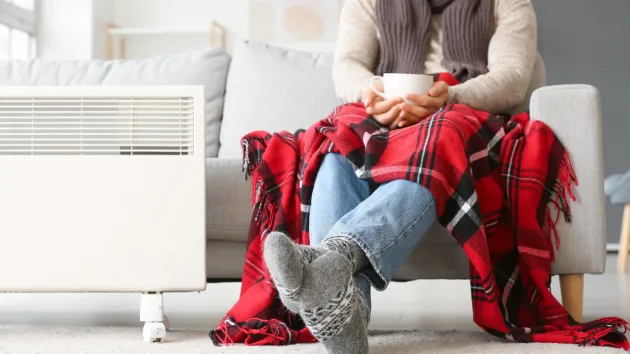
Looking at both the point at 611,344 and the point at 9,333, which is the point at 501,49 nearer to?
the point at 611,344

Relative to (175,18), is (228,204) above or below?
below

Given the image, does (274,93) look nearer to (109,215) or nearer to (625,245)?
(109,215)

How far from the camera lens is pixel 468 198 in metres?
1.40

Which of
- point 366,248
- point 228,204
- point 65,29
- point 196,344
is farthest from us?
point 65,29

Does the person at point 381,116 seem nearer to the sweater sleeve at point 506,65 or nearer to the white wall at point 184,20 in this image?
the sweater sleeve at point 506,65

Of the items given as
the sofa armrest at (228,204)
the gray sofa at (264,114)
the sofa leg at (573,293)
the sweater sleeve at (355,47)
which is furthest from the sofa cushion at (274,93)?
the sofa leg at (573,293)

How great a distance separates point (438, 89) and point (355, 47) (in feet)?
1.41

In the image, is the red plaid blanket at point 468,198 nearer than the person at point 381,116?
No

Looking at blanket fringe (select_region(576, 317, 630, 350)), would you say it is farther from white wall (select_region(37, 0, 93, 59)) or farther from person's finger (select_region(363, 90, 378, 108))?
white wall (select_region(37, 0, 93, 59))

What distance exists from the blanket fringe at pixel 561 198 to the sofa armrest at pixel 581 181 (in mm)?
11

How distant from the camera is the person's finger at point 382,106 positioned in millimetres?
1566

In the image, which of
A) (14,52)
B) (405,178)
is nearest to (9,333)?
(405,178)

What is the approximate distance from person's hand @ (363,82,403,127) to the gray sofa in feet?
0.83

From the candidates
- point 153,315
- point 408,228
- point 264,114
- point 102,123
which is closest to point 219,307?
point 264,114
